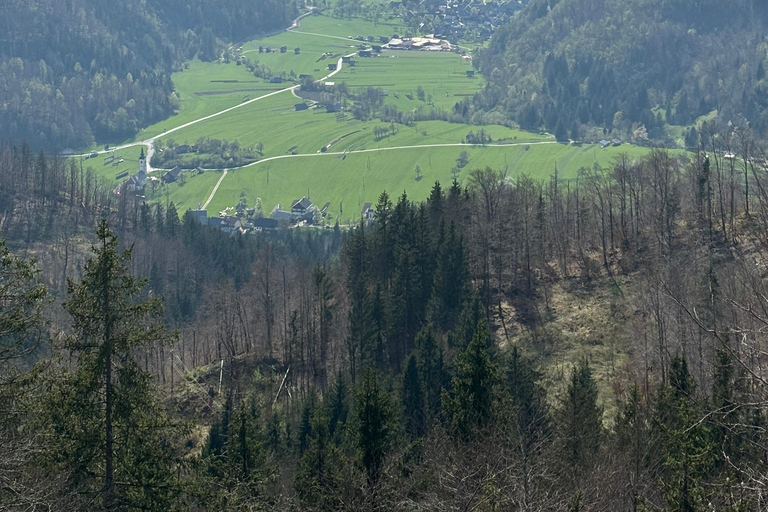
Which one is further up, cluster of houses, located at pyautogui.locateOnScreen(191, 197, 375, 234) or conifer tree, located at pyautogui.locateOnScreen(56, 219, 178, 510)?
conifer tree, located at pyautogui.locateOnScreen(56, 219, 178, 510)

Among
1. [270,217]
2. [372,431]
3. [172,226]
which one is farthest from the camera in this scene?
[270,217]

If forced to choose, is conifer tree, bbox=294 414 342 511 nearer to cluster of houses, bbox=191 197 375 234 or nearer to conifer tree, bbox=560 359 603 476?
conifer tree, bbox=560 359 603 476

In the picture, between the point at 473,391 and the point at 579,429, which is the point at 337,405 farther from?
the point at 579,429

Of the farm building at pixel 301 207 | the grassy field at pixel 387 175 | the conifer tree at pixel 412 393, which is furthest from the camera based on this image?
the grassy field at pixel 387 175

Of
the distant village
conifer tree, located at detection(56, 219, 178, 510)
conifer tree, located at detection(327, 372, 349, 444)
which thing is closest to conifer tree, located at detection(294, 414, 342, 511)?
conifer tree, located at detection(56, 219, 178, 510)

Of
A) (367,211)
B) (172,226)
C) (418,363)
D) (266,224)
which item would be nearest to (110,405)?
(418,363)

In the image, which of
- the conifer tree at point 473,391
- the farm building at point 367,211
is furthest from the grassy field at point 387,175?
the conifer tree at point 473,391

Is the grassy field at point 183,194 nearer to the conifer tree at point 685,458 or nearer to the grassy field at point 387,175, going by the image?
the grassy field at point 387,175

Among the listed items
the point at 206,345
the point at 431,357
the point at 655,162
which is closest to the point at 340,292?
the point at 206,345
